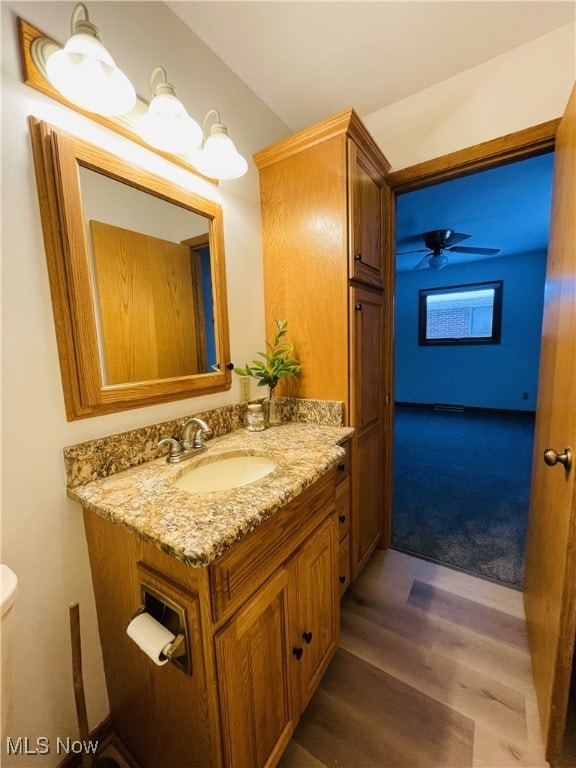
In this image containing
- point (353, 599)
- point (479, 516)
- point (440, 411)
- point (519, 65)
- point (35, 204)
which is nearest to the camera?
point (35, 204)

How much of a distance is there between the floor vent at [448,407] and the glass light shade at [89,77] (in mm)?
5468

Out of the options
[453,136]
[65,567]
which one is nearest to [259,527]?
[65,567]

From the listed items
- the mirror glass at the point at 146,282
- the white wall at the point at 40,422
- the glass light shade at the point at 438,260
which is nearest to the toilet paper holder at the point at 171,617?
the white wall at the point at 40,422

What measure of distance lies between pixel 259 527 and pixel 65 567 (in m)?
0.61

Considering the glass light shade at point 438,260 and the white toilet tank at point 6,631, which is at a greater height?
the glass light shade at point 438,260

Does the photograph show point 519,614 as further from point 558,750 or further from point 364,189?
point 364,189

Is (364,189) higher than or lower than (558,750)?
higher

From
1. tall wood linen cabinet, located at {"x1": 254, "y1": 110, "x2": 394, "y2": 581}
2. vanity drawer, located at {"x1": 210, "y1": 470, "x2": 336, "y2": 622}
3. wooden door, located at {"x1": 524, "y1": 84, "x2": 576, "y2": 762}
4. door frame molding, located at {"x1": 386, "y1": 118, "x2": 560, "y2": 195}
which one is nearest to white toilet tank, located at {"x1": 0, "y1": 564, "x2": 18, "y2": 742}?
vanity drawer, located at {"x1": 210, "y1": 470, "x2": 336, "y2": 622}

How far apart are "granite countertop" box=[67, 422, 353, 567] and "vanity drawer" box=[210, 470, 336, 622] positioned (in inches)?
2.5

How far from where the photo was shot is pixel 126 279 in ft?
3.27

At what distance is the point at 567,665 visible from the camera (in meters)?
0.84

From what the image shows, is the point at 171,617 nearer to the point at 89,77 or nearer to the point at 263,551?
the point at 263,551

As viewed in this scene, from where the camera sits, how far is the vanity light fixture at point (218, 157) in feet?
3.55

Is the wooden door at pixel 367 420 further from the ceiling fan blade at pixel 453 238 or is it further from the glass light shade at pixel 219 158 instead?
the ceiling fan blade at pixel 453 238
